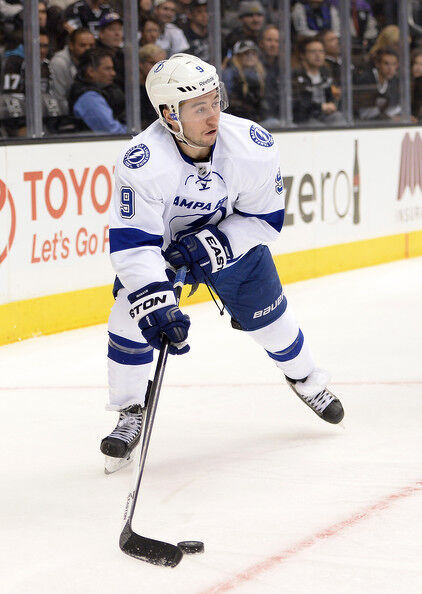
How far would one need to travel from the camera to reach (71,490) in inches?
134

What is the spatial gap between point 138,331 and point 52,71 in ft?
9.69

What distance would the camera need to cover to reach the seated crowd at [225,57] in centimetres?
616

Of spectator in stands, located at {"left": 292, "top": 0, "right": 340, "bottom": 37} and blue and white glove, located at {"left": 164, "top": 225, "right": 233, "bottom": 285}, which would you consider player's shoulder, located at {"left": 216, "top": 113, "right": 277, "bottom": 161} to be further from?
spectator in stands, located at {"left": 292, "top": 0, "right": 340, "bottom": 37}

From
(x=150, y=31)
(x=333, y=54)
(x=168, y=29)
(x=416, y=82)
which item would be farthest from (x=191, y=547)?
(x=416, y=82)

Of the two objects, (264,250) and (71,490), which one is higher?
(264,250)

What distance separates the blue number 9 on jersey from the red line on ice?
0.97m

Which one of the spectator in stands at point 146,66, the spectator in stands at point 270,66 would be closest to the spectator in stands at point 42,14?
the spectator in stands at point 146,66

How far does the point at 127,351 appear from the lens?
11.9ft

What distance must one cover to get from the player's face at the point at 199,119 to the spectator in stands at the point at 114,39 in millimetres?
3238

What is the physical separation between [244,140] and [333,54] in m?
5.05

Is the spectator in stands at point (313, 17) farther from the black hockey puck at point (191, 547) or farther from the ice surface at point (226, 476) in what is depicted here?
the black hockey puck at point (191, 547)

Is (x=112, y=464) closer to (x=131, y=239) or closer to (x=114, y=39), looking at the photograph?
(x=131, y=239)

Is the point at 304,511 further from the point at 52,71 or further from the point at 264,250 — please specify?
the point at 52,71

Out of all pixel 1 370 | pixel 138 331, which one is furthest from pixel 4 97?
pixel 138 331
